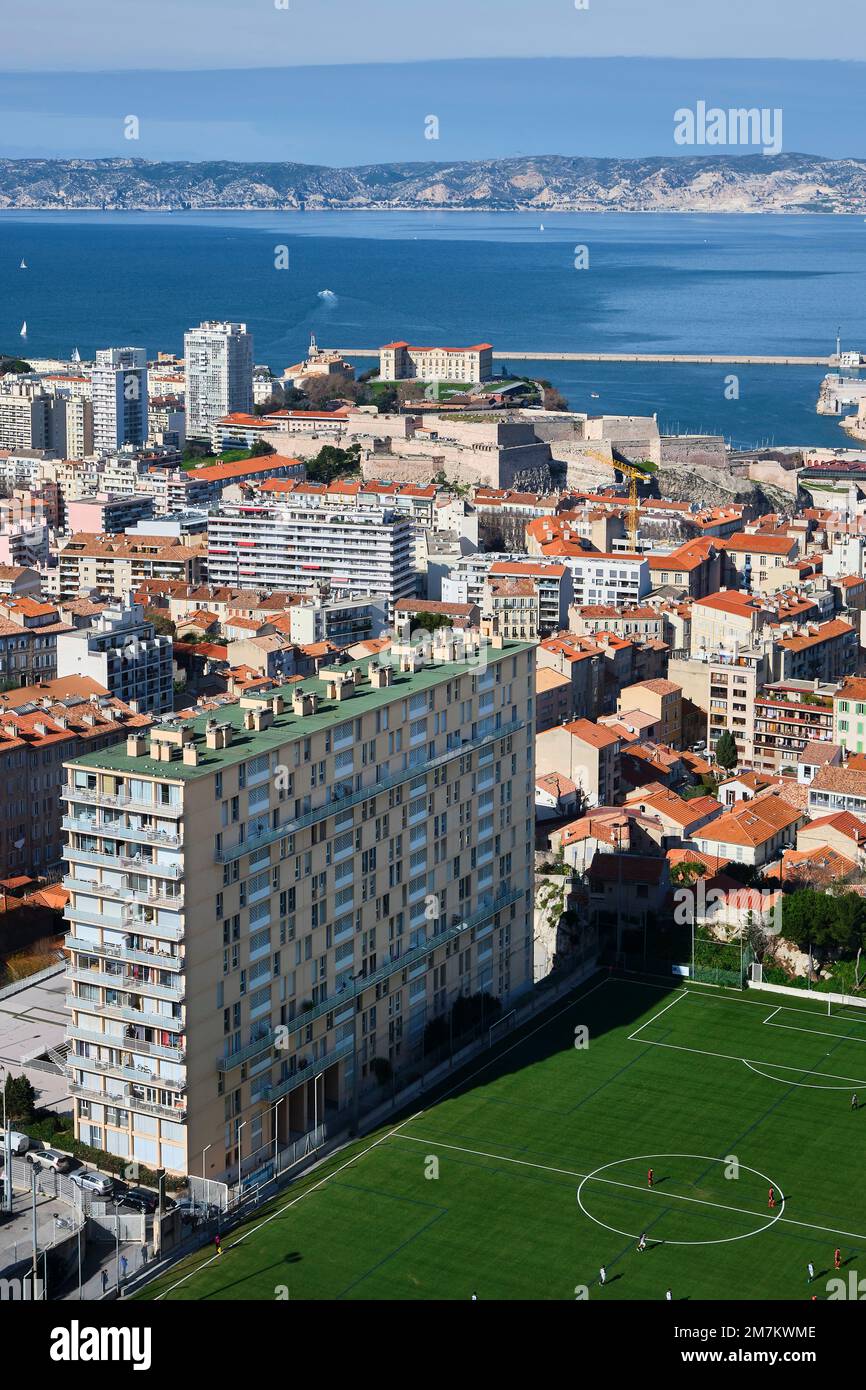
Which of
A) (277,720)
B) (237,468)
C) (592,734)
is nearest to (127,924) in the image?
(277,720)

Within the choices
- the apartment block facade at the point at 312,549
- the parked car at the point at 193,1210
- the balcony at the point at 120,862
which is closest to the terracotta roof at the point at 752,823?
the parked car at the point at 193,1210

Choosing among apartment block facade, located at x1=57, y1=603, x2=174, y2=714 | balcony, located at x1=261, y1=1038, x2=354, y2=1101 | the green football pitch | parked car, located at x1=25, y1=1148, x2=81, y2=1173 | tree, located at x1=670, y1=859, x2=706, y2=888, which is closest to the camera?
the green football pitch

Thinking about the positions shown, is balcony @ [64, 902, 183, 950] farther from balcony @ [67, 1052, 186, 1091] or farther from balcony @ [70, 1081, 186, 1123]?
balcony @ [70, 1081, 186, 1123]

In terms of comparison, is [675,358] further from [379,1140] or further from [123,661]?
[379,1140]

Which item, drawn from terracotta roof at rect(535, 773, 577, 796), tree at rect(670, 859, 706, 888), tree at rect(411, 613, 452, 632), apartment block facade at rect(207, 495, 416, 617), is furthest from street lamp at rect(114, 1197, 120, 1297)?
apartment block facade at rect(207, 495, 416, 617)

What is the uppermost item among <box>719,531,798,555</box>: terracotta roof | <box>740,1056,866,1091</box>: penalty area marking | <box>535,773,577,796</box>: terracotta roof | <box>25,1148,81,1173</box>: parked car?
<box>719,531,798,555</box>: terracotta roof

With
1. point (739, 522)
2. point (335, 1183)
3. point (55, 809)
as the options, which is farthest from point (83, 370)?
point (335, 1183)
